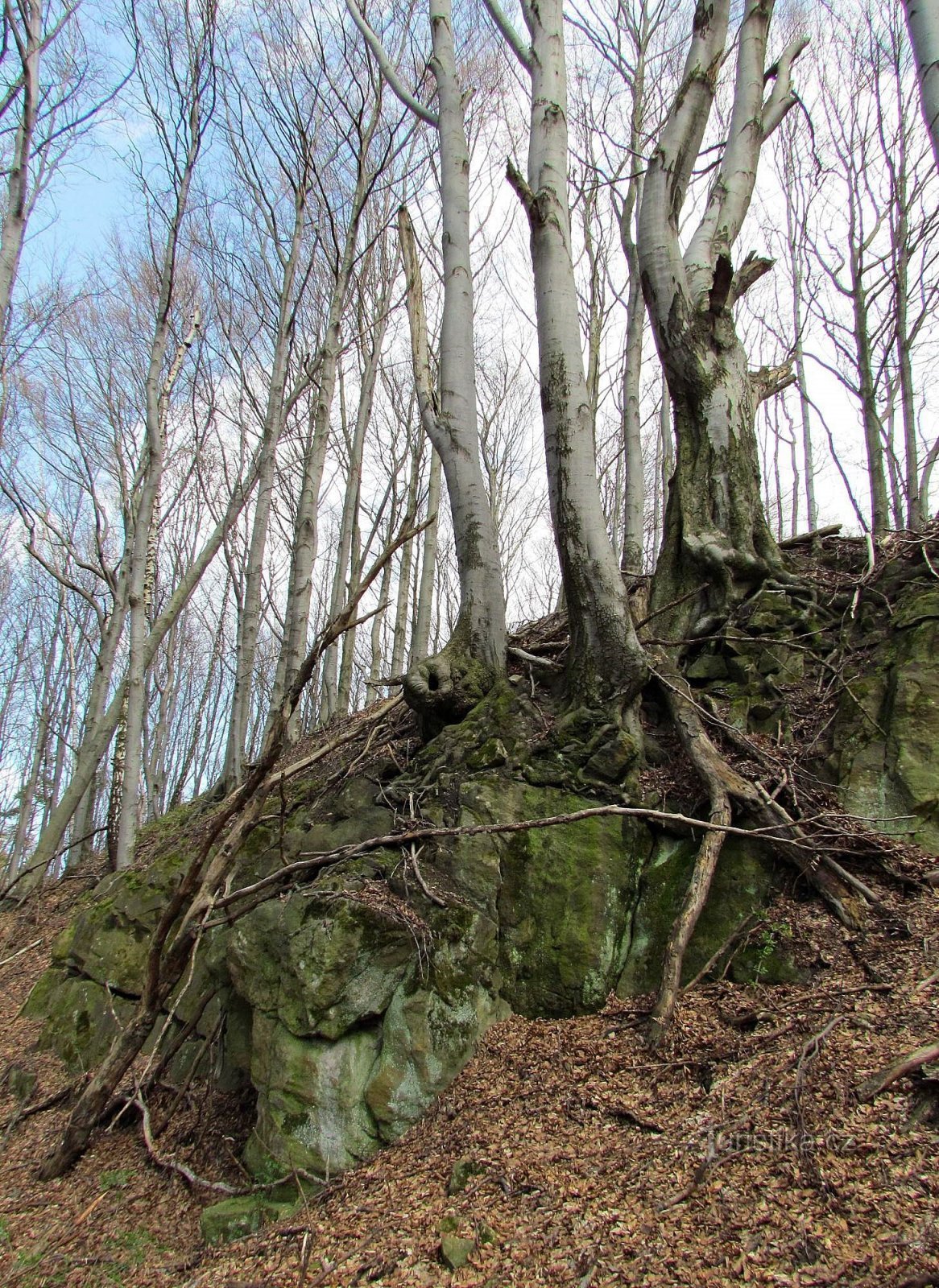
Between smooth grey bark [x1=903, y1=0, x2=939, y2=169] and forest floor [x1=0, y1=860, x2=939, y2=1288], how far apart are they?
4.40 meters

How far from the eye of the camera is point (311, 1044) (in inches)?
129

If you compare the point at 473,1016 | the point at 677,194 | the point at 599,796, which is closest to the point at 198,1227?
the point at 473,1016

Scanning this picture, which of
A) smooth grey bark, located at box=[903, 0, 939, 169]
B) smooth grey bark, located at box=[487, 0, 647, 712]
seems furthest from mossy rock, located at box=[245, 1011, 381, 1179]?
smooth grey bark, located at box=[903, 0, 939, 169]

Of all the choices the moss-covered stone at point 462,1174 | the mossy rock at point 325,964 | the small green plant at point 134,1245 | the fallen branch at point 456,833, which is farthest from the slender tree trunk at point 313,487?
the moss-covered stone at point 462,1174

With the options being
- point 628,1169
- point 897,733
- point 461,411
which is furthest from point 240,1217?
point 461,411

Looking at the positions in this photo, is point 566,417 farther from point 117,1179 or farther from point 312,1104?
point 117,1179

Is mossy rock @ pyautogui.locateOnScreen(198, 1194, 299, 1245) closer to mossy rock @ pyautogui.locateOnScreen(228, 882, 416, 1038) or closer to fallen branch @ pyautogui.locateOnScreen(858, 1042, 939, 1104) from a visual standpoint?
mossy rock @ pyautogui.locateOnScreen(228, 882, 416, 1038)

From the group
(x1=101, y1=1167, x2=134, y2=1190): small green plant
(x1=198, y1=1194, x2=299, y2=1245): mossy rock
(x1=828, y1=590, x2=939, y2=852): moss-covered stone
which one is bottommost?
(x1=101, y1=1167, x2=134, y2=1190): small green plant

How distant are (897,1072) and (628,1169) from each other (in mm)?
978

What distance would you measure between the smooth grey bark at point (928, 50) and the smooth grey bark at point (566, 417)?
2.17 meters

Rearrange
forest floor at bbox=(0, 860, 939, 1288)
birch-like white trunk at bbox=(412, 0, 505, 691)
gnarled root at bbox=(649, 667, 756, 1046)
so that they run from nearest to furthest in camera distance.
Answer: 1. forest floor at bbox=(0, 860, 939, 1288)
2. gnarled root at bbox=(649, 667, 756, 1046)
3. birch-like white trunk at bbox=(412, 0, 505, 691)

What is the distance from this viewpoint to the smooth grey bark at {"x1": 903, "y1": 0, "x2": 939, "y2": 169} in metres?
3.85

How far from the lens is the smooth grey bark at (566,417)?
4379mm

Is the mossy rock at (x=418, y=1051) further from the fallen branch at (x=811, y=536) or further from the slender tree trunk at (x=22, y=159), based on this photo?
the slender tree trunk at (x=22, y=159)
